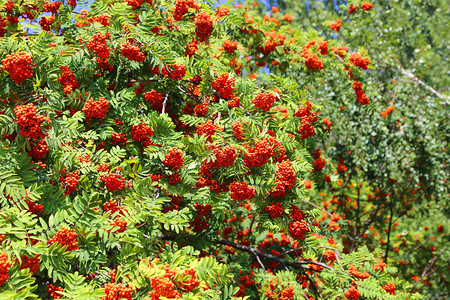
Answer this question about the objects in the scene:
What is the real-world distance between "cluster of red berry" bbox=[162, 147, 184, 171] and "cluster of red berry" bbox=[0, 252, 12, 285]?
1202 mm

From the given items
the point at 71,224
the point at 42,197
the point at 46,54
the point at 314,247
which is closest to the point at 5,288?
the point at 71,224

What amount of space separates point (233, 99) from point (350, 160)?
447 centimetres

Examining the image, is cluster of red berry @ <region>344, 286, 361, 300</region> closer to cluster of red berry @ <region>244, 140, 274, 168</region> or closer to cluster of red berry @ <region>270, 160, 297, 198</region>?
cluster of red berry @ <region>270, 160, 297, 198</region>

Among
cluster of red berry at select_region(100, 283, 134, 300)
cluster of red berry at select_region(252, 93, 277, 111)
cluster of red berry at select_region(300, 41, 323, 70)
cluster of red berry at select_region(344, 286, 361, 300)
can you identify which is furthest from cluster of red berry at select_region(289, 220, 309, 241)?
cluster of red berry at select_region(300, 41, 323, 70)

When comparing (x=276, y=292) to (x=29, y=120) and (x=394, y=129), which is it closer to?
(x=29, y=120)

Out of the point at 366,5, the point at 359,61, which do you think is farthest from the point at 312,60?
the point at 366,5

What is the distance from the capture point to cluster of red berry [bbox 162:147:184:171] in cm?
258

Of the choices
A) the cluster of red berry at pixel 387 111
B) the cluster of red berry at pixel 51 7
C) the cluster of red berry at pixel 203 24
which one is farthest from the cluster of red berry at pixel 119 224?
the cluster of red berry at pixel 387 111

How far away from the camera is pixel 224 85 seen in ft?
10.3

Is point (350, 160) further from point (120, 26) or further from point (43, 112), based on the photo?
point (43, 112)

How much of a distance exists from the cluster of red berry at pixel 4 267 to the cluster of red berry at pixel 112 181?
2.72 ft

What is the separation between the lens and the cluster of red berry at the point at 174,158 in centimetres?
258

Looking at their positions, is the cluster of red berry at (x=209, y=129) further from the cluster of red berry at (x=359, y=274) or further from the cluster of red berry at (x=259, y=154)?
the cluster of red berry at (x=359, y=274)

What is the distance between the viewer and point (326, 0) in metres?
15.4
